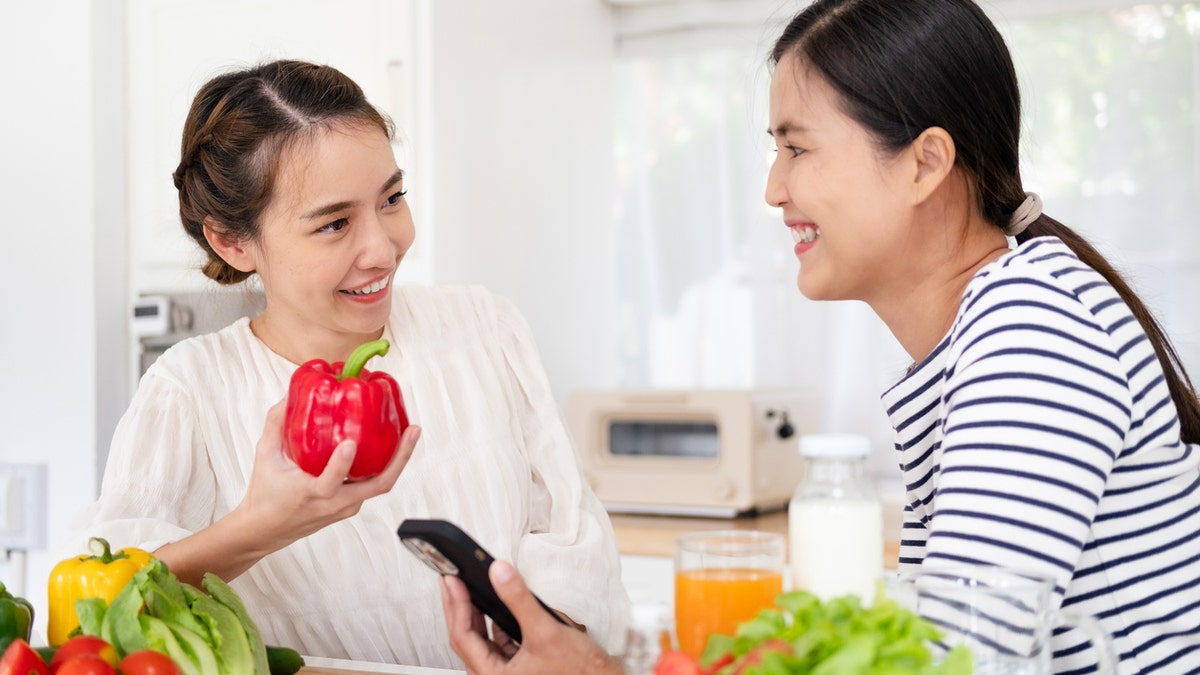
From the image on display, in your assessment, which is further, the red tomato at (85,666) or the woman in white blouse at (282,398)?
the woman in white blouse at (282,398)

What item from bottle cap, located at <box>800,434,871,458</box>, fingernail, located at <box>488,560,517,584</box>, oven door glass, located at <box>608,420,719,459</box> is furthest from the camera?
oven door glass, located at <box>608,420,719,459</box>

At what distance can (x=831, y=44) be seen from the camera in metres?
1.15

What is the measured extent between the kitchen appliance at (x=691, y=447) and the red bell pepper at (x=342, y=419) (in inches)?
59.3

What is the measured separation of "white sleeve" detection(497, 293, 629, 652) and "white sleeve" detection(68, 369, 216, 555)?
41 centimetres

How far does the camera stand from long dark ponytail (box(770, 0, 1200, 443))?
1.10 metres

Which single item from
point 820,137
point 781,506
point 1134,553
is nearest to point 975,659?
point 1134,553

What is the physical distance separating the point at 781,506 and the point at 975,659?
2032 mm

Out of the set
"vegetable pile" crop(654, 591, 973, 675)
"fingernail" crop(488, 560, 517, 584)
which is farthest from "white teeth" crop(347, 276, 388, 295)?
"vegetable pile" crop(654, 591, 973, 675)

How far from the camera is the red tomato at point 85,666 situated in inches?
34.2

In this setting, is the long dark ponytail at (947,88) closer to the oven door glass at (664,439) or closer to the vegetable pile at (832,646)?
the vegetable pile at (832,646)

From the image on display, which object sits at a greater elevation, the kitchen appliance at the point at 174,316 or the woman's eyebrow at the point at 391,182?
the woman's eyebrow at the point at 391,182

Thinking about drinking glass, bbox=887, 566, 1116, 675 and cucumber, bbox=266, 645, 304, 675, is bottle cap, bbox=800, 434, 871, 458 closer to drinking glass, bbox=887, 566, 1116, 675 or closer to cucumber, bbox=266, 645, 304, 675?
drinking glass, bbox=887, 566, 1116, 675

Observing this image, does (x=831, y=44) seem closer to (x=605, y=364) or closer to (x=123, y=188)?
(x=123, y=188)

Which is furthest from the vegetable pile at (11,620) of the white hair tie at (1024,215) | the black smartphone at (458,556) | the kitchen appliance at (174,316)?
the kitchen appliance at (174,316)
